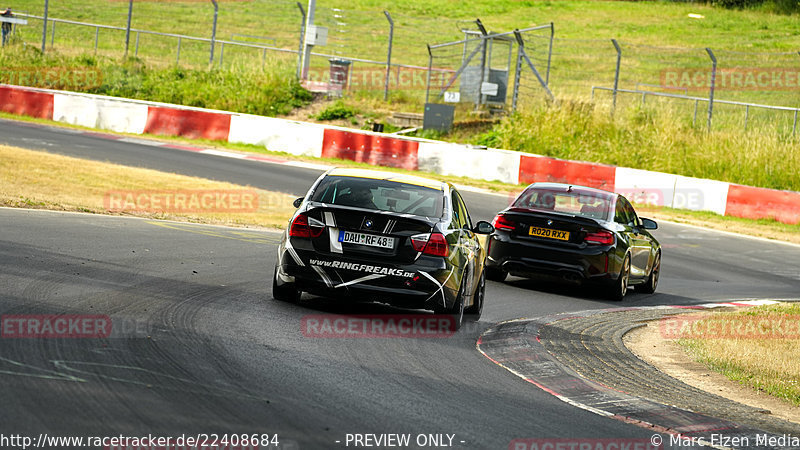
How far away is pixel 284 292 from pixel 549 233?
4.55 m

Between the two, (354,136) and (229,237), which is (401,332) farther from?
(354,136)

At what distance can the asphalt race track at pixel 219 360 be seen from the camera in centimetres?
574

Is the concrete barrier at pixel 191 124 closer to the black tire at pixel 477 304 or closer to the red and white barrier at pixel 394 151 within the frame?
the red and white barrier at pixel 394 151

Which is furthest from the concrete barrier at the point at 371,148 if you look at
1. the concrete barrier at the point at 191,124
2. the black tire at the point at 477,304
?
the black tire at the point at 477,304

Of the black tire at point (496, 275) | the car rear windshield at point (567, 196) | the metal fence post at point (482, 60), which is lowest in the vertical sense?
the black tire at point (496, 275)

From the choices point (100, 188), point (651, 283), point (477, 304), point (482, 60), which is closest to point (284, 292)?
Result: point (477, 304)

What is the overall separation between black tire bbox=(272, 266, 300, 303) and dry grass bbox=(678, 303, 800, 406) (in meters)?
3.83

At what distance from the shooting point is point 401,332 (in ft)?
30.4

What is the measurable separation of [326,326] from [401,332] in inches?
26.7

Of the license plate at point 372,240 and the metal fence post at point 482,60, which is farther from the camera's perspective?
the metal fence post at point 482,60

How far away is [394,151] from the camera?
26859 millimetres

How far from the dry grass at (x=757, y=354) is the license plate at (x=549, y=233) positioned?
2.04 meters

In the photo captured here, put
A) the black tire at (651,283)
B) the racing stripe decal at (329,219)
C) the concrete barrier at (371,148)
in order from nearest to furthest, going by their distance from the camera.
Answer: the racing stripe decal at (329,219) < the black tire at (651,283) < the concrete barrier at (371,148)

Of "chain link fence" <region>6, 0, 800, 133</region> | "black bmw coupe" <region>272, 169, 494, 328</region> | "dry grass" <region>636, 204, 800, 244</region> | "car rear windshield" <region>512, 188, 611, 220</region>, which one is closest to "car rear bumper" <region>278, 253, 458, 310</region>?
"black bmw coupe" <region>272, 169, 494, 328</region>
